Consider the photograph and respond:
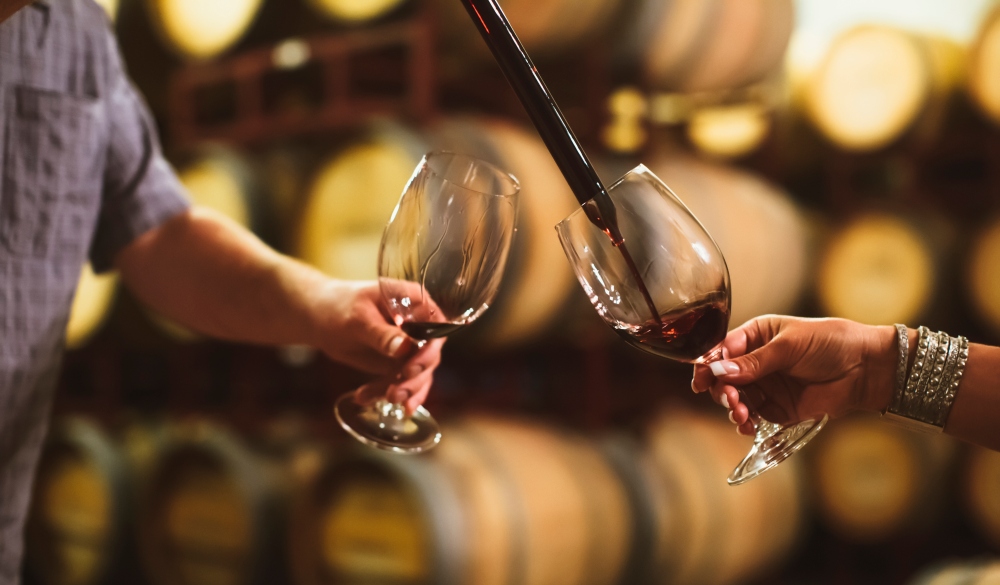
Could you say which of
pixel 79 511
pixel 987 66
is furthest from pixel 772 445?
pixel 987 66

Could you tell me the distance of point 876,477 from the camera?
3426 millimetres

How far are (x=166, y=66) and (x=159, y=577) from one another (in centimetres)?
189

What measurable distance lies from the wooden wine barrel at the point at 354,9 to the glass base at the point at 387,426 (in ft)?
5.45

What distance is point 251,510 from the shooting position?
2.45 m

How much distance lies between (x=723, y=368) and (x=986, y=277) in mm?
2711

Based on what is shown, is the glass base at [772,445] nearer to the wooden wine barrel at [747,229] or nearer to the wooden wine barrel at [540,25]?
the wooden wine barrel at [540,25]

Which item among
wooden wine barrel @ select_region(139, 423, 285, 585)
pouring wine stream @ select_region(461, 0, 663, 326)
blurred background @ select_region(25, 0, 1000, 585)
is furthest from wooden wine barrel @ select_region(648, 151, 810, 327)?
pouring wine stream @ select_region(461, 0, 663, 326)

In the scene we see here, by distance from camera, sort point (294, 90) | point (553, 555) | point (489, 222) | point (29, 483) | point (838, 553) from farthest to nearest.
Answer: point (838, 553), point (294, 90), point (553, 555), point (29, 483), point (489, 222)

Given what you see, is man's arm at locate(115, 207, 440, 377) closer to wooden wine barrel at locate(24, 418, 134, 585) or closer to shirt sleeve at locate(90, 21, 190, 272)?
shirt sleeve at locate(90, 21, 190, 272)

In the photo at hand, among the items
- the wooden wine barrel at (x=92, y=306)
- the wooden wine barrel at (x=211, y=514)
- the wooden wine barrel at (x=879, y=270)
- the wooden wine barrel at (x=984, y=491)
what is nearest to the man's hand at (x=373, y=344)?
the wooden wine barrel at (x=211, y=514)

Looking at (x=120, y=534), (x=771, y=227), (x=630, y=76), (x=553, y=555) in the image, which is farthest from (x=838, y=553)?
(x=120, y=534)

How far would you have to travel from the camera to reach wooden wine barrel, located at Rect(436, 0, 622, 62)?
2.53 meters

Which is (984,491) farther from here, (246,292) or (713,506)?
(246,292)

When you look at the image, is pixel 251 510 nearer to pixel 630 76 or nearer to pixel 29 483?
pixel 29 483
